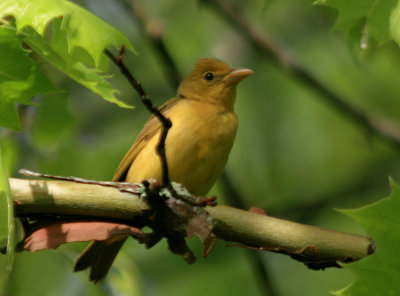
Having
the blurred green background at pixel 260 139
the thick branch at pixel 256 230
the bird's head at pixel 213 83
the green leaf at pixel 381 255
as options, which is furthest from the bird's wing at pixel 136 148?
the green leaf at pixel 381 255

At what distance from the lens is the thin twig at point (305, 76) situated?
655 centimetres

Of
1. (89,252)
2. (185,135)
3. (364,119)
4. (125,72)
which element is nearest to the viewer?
(125,72)

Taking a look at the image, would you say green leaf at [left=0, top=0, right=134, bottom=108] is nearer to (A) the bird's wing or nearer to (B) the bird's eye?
(A) the bird's wing

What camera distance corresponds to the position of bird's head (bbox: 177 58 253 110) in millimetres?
5598

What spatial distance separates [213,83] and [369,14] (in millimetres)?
2706

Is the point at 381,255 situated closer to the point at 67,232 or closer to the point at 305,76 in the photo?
the point at 67,232

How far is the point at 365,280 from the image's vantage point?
2812mm

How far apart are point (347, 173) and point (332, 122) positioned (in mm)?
1097

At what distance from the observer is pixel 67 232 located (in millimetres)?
3115

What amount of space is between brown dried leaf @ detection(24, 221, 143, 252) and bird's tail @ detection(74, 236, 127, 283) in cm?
125

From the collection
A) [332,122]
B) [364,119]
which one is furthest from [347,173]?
[364,119]

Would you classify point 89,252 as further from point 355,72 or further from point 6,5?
point 355,72

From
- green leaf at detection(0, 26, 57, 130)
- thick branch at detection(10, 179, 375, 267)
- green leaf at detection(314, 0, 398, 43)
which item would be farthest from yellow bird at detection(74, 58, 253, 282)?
green leaf at detection(314, 0, 398, 43)

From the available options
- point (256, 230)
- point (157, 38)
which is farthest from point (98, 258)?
point (157, 38)
